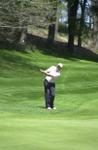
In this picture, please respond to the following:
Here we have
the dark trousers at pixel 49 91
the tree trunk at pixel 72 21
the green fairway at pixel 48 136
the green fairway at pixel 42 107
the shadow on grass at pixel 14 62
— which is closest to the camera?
the green fairway at pixel 48 136

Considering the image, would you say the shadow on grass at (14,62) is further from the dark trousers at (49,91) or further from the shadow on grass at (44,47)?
the dark trousers at (49,91)

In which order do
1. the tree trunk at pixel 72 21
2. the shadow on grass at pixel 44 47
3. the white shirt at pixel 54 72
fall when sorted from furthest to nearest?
1. the tree trunk at pixel 72 21
2. the shadow on grass at pixel 44 47
3. the white shirt at pixel 54 72

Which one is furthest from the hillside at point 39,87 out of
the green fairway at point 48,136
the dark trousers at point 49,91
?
the green fairway at point 48,136

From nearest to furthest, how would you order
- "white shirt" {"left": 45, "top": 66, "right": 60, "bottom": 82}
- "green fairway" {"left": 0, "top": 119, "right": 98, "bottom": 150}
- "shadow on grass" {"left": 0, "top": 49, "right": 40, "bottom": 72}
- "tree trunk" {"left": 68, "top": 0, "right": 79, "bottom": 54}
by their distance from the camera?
"green fairway" {"left": 0, "top": 119, "right": 98, "bottom": 150}, "white shirt" {"left": 45, "top": 66, "right": 60, "bottom": 82}, "shadow on grass" {"left": 0, "top": 49, "right": 40, "bottom": 72}, "tree trunk" {"left": 68, "top": 0, "right": 79, "bottom": 54}

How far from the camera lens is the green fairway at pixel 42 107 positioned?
40.2ft

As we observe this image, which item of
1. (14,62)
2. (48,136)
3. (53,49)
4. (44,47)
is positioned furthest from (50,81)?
(53,49)

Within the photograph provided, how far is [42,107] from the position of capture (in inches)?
952

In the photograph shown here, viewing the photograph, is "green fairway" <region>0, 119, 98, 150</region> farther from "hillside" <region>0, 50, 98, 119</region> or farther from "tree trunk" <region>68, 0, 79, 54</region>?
"tree trunk" <region>68, 0, 79, 54</region>

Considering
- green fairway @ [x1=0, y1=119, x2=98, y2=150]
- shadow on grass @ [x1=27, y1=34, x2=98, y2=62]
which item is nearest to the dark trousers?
green fairway @ [x1=0, y1=119, x2=98, y2=150]

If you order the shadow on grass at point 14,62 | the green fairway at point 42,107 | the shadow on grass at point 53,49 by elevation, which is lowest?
the shadow on grass at point 53,49

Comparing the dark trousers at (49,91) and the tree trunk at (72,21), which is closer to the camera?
the dark trousers at (49,91)

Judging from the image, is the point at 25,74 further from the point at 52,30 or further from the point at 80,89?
the point at 52,30

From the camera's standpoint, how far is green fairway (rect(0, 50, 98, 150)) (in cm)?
1227

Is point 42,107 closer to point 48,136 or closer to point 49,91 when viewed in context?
point 49,91
